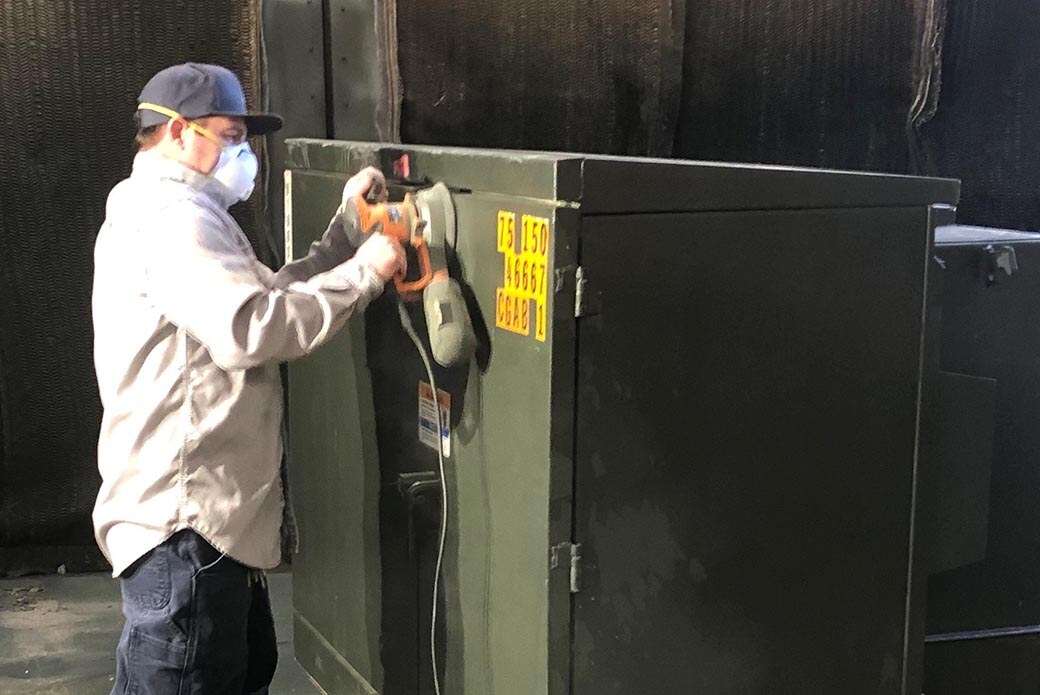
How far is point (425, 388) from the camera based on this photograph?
178 cm

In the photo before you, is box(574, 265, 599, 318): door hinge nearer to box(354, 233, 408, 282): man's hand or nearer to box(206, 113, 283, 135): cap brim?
box(354, 233, 408, 282): man's hand

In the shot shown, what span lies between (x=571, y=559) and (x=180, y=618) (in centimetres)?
65

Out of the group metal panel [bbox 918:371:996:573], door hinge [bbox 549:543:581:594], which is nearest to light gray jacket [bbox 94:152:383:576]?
door hinge [bbox 549:543:581:594]

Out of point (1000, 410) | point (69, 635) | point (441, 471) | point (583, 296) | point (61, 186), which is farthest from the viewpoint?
point (61, 186)

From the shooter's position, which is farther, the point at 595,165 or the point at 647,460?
the point at 647,460

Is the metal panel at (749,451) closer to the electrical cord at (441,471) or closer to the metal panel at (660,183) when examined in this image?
the metal panel at (660,183)

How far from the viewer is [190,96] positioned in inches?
69.2

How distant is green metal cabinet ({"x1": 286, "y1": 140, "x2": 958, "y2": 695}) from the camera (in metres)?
1.45

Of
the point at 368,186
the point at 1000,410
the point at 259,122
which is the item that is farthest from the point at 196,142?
the point at 1000,410

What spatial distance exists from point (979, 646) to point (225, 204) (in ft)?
5.33

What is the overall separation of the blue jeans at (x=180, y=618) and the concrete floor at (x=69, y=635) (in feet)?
2.21

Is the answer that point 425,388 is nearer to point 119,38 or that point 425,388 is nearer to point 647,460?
point 647,460

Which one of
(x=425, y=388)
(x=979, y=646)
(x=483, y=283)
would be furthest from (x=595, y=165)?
(x=979, y=646)

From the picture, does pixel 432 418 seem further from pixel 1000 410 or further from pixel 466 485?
pixel 1000 410
